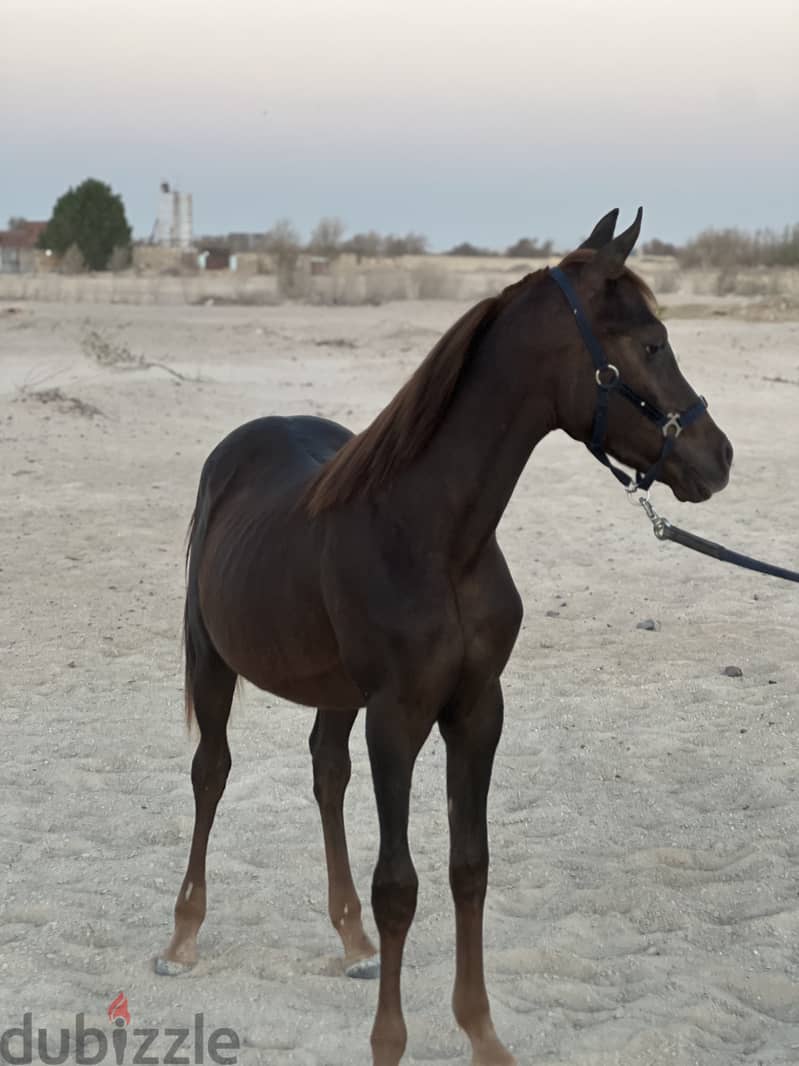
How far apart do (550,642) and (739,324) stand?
17.4 m

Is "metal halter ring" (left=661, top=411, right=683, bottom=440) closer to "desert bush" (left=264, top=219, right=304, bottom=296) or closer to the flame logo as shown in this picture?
the flame logo

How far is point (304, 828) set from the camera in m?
4.73

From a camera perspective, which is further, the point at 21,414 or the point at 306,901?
the point at 21,414

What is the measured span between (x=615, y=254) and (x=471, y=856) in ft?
5.11

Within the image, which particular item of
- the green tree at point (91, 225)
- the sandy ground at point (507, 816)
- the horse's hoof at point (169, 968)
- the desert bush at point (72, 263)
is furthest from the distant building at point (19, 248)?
the horse's hoof at point (169, 968)

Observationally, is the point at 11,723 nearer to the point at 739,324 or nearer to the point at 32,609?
the point at 32,609

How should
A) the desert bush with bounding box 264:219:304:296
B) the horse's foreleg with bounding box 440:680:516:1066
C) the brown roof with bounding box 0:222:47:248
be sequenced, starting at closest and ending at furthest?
1. the horse's foreleg with bounding box 440:680:516:1066
2. the desert bush with bounding box 264:219:304:296
3. the brown roof with bounding box 0:222:47:248

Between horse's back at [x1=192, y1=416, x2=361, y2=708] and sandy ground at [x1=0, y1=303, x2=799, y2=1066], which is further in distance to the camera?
sandy ground at [x1=0, y1=303, x2=799, y2=1066]

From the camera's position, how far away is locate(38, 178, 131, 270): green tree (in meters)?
47.4

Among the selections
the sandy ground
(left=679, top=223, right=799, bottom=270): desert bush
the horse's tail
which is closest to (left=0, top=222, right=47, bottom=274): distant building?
(left=679, top=223, right=799, bottom=270): desert bush

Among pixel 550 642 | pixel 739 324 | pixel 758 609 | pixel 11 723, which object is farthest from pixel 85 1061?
pixel 739 324

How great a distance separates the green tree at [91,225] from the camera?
4741 centimetres

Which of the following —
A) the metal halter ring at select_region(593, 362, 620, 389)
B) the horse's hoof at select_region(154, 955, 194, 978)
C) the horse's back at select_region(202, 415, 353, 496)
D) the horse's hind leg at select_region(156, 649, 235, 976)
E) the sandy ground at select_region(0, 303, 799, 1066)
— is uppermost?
the metal halter ring at select_region(593, 362, 620, 389)

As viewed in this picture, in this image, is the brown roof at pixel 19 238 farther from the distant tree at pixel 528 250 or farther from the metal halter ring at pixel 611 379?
the metal halter ring at pixel 611 379
